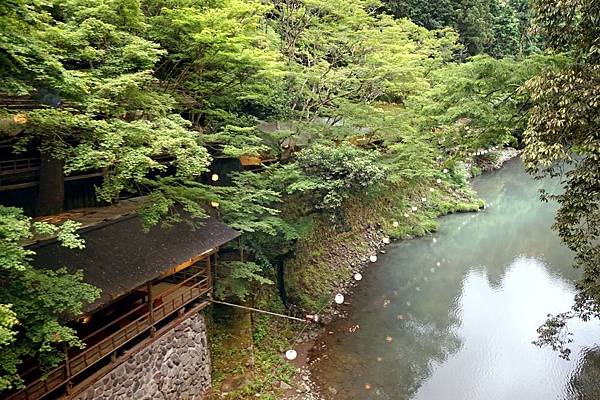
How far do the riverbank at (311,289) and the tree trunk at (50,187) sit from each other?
5.19 metres

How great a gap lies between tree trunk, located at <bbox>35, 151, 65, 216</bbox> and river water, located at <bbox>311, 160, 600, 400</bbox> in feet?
25.4

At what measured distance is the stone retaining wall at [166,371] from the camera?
824 cm

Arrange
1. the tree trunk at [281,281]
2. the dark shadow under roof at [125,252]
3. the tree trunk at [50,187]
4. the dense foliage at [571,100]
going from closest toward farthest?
1. the dense foliage at [571,100]
2. the dark shadow under roof at [125,252]
3. the tree trunk at [50,187]
4. the tree trunk at [281,281]

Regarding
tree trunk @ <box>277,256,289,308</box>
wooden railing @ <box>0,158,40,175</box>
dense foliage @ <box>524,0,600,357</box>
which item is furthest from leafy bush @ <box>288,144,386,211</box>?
wooden railing @ <box>0,158,40,175</box>

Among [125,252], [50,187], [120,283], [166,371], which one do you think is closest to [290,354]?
[166,371]

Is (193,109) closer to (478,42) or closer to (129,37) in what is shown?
(129,37)

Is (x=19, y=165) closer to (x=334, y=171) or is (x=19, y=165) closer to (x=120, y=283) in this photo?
(x=120, y=283)

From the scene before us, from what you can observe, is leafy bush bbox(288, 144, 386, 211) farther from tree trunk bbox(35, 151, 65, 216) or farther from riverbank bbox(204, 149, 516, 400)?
tree trunk bbox(35, 151, 65, 216)

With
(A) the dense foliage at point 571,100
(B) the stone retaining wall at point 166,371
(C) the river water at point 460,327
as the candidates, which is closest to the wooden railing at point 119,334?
(B) the stone retaining wall at point 166,371

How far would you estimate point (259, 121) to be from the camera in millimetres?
13758

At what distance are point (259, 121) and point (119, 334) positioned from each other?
752cm

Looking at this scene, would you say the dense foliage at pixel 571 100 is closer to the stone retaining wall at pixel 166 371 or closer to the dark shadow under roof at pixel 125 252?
the dark shadow under roof at pixel 125 252

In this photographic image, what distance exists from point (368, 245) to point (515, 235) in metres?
8.48

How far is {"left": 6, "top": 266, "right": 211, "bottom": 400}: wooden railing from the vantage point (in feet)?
23.2
